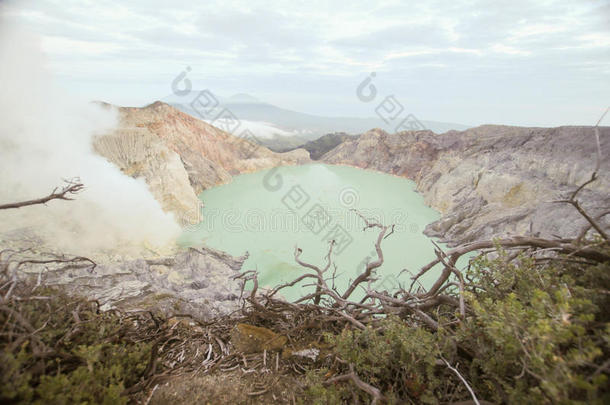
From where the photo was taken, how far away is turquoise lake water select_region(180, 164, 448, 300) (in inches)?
421

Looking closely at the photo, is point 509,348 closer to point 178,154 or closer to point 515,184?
point 515,184

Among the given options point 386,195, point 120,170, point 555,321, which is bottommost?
point 386,195

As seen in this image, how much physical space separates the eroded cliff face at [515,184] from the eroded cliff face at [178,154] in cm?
1454

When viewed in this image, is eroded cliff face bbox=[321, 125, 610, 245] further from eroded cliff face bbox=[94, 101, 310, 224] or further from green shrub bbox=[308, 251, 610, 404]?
eroded cliff face bbox=[94, 101, 310, 224]

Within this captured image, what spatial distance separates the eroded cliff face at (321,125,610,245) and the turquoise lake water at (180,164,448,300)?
A: 1.68 m

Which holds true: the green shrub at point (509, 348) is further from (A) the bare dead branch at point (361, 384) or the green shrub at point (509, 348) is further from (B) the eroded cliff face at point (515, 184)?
(B) the eroded cliff face at point (515, 184)

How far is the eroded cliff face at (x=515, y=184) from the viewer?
36.7 ft

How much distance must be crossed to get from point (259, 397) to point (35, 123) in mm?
16760

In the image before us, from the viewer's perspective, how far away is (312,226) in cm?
1434

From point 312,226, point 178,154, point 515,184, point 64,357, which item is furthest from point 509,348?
point 178,154

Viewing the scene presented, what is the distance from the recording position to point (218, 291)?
8117 millimetres

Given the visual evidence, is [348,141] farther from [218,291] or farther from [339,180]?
[218,291]

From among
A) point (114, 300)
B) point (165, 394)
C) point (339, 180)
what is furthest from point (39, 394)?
point (339, 180)

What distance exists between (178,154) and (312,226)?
37.1ft
